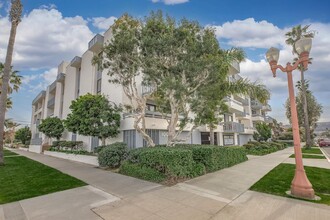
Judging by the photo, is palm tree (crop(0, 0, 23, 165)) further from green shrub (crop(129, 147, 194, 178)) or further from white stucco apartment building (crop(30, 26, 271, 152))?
green shrub (crop(129, 147, 194, 178))

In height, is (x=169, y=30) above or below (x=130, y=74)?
above

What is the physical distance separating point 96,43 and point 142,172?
15.7 metres

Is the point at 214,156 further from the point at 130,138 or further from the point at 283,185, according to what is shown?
the point at 130,138

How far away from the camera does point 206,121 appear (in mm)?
12375

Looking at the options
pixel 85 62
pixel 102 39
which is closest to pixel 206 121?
pixel 102 39

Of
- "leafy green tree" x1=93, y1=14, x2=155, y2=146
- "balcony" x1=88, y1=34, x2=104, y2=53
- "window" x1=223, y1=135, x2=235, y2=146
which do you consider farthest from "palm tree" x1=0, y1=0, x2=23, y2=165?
"window" x1=223, y1=135, x2=235, y2=146

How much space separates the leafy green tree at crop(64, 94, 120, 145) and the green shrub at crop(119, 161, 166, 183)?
536 cm

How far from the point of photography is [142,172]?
881 centimetres

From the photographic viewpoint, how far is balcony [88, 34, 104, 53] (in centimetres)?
1927

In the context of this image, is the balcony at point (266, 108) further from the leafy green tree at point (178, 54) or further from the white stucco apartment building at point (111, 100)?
the leafy green tree at point (178, 54)

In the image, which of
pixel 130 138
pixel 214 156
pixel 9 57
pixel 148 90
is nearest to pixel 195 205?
pixel 214 156

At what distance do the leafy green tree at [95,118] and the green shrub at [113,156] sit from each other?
3037mm

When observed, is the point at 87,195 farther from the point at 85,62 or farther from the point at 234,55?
the point at 85,62

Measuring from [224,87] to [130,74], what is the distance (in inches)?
293
